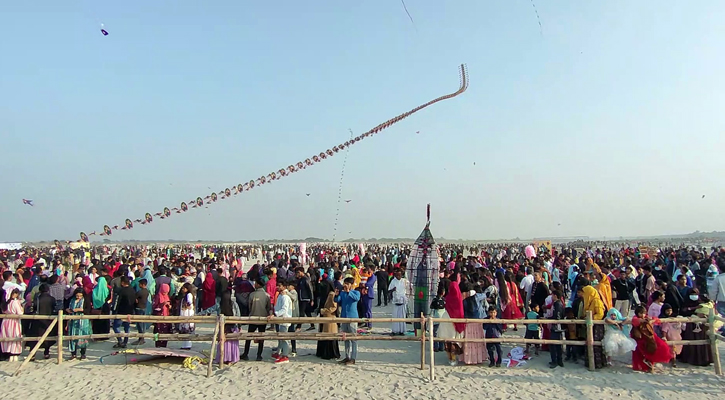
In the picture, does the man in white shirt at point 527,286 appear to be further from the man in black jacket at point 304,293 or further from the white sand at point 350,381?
the man in black jacket at point 304,293

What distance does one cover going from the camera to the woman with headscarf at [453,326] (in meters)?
8.45

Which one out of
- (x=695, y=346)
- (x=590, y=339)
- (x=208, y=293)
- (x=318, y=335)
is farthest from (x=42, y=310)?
(x=695, y=346)

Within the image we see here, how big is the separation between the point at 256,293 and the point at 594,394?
19.9ft

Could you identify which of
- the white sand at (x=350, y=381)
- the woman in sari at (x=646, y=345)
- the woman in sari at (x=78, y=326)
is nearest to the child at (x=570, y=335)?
the white sand at (x=350, y=381)

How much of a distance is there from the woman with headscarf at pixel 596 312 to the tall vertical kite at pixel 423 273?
3.66 meters

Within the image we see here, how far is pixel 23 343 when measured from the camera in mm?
9523

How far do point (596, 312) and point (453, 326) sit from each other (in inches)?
100

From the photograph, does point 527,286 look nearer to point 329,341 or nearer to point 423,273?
point 423,273

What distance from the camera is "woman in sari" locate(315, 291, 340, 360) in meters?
8.75

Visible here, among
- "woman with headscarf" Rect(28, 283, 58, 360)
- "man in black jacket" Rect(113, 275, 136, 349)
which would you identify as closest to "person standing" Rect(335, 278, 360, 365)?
"man in black jacket" Rect(113, 275, 136, 349)

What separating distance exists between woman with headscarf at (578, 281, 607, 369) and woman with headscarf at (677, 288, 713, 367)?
1518 millimetres

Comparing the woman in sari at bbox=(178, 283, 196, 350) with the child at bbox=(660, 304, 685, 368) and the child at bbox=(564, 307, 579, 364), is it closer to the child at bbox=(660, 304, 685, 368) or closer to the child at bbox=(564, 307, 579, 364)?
the child at bbox=(564, 307, 579, 364)

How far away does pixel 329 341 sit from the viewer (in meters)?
8.95

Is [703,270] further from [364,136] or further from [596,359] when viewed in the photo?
[364,136]
